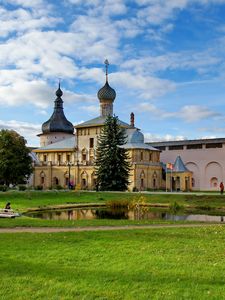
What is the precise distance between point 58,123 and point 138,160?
2490 centimetres

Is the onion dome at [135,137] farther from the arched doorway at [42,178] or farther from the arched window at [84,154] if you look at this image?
the arched doorway at [42,178]

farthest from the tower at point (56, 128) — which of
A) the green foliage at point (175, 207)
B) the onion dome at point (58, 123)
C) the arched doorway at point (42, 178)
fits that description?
the green foliage at point (175, 207)

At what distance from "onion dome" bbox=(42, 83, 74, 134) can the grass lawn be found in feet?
207

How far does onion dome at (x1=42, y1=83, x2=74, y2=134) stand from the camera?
246ft

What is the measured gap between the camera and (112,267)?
329 inches

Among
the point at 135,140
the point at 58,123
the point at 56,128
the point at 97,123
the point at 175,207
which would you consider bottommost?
the point at 175,207

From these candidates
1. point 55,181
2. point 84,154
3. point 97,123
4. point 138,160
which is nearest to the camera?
point 138,160

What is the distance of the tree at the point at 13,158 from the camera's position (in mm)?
44469

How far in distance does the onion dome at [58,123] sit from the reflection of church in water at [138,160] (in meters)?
9.20

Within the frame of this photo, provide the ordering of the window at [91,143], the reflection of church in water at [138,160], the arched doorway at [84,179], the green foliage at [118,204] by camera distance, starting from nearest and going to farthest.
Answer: the green foliage at [118,204] → the reflection of church in water at [138,160] → the arched doorway at [84,179] → the window at [91,143]

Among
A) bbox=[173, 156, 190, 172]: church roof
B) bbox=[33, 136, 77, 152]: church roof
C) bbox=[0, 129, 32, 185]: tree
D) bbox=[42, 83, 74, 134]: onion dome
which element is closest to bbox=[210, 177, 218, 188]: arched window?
bbox=[173, 156, 190, 172]: church roof

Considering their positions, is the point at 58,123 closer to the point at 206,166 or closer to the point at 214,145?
the point at 206,166

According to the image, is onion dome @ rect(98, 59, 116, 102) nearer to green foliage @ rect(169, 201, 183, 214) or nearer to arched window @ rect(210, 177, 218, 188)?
arched window @ rect(210, 177, 218, 188)

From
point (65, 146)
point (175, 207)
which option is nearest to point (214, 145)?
point (65, 146)
